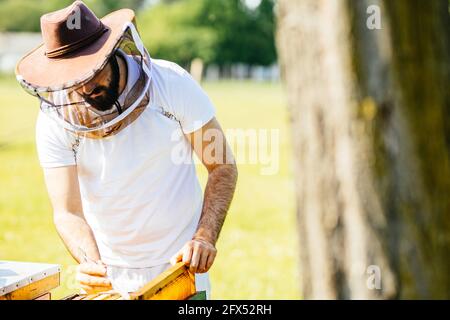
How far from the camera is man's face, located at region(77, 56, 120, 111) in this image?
2.76m

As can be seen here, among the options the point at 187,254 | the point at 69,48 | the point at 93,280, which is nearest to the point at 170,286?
the point at 187,254

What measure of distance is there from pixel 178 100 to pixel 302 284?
1.34 metres

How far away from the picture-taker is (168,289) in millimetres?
2057

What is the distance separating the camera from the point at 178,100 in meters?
2.86

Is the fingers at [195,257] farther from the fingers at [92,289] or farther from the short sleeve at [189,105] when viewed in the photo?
the short sleeve at [189,105]

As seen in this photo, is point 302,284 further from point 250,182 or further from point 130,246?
point 250,182

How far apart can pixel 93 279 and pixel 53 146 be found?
736 millimetres

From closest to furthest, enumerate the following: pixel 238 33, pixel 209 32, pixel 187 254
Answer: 1. pixel 187 254
2. pixel 209 32
3. pixel 238 33

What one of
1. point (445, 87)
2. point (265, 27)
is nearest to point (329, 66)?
point (445, 87)

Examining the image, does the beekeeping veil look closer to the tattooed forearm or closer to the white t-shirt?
the white t-shirt

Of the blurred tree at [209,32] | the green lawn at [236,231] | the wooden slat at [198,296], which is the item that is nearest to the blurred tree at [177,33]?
the blurred tree at [209,32]

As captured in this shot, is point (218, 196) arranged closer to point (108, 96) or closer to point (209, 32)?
point (108, 96)

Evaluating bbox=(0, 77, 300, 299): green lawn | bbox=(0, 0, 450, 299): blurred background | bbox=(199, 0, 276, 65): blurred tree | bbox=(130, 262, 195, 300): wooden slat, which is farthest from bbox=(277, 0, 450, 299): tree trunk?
bbox=(199, 0, 276, 65): blurred tree

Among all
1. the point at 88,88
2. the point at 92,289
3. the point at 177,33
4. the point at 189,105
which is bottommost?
the point at 92,289
